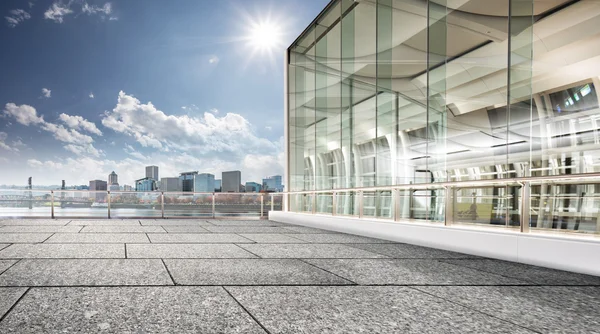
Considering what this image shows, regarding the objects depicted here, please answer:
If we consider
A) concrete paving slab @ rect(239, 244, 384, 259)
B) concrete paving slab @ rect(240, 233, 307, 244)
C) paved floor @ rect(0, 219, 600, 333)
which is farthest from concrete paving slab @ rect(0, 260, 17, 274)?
concrete paving slab @ rect(240, 233, 307, 244)

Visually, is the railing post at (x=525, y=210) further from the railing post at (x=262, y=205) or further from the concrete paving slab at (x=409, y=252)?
the railing post at (x=262, y=205)

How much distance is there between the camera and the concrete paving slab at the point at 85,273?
154 inches

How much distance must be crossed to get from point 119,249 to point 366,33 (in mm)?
9125

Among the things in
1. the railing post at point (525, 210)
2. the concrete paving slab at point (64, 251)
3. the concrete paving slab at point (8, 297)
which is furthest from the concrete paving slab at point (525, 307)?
the concrete paving slab at point (64, 251)

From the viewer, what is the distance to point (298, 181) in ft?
55.9

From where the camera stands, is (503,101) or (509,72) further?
(503,101)

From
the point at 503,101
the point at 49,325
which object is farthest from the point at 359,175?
the point at 49,325

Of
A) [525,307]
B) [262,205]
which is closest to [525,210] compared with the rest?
[525,307]

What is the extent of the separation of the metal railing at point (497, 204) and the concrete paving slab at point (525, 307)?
2190mm

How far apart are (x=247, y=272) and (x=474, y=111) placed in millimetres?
7097

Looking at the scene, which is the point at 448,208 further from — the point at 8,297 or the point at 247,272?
the point at 8,297

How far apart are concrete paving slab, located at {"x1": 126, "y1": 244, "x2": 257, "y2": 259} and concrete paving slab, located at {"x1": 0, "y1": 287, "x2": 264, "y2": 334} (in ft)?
6.99

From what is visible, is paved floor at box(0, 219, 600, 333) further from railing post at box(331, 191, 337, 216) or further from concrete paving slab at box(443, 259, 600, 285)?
railing post at box(331, 191, 337, 216)

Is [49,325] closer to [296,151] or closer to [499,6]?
[499,6]
